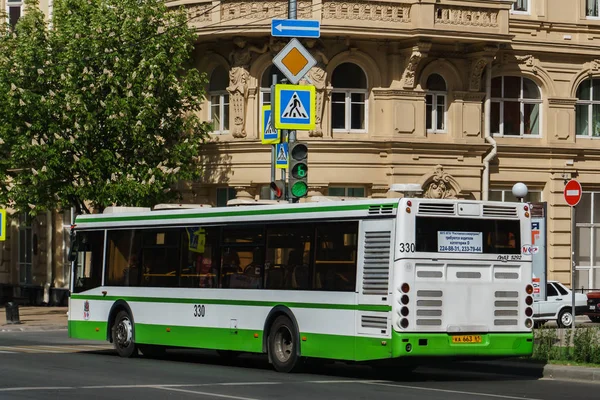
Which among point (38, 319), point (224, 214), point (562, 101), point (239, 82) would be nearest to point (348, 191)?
point (239, 82)

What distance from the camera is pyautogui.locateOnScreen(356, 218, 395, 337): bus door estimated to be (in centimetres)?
1931

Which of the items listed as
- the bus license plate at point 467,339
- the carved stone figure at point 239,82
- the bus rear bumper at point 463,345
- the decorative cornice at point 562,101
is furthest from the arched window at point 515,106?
the bus license plate at point 467,339

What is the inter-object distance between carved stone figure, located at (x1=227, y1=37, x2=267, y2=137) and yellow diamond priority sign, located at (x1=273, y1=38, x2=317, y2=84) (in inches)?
537

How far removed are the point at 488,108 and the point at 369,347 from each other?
22.8 metres

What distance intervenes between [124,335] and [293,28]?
6.48m

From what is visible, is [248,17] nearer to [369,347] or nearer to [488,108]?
[488,108]

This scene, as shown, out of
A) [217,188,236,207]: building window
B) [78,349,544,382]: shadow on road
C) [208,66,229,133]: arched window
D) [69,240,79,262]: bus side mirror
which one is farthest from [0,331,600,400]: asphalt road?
[208,66,229,133]: arched window

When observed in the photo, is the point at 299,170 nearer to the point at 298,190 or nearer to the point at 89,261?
the point at 298,190

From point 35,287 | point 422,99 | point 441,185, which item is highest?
point 422,99

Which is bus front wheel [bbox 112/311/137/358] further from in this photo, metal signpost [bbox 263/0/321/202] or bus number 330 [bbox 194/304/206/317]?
metal signpost [bbox 263/0/321/202]

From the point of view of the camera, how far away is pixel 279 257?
847 inches

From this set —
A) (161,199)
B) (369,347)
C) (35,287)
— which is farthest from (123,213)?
(35,287)

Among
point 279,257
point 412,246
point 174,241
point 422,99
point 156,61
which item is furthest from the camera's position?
point 422,99

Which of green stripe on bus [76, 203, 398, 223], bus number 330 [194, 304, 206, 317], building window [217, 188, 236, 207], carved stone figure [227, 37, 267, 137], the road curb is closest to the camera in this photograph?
the road curb
